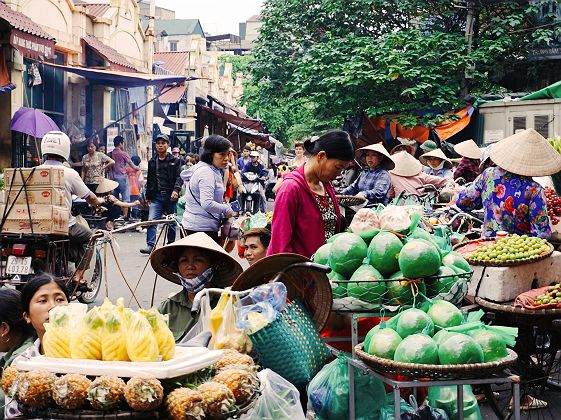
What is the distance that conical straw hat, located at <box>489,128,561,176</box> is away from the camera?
5.96 meters

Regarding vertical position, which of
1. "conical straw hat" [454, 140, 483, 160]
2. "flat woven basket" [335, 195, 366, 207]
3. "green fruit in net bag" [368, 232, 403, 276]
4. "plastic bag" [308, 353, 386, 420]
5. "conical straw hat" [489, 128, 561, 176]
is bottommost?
"plastic bag" [308, 353, 386, 420]

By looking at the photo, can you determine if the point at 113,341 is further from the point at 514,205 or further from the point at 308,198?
the point at 514,205

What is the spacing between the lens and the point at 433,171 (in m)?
13.1

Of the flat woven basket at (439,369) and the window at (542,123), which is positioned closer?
the flat woven basket at (439,369)

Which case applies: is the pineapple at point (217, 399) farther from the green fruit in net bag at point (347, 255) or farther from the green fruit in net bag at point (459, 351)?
the green fruit in net bag at point (347, 255)

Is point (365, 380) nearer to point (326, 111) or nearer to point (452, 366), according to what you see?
point (452, 366)

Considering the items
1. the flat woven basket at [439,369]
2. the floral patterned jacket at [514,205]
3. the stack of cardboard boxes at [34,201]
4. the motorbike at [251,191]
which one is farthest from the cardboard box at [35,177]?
the motorbike at [251,191]

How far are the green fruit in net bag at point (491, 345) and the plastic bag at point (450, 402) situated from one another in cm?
86

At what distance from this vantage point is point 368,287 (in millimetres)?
3916

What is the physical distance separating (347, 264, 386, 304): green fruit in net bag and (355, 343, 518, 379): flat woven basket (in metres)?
0.41

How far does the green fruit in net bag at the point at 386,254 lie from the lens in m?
3.99

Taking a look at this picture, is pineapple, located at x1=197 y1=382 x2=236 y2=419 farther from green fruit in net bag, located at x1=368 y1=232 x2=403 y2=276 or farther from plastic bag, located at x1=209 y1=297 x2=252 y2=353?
green fruit in net bag, located at x1=368 y1=232 x2=403 y2=276

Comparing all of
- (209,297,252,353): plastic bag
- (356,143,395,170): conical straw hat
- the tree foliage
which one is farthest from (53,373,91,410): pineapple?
the tree foliage

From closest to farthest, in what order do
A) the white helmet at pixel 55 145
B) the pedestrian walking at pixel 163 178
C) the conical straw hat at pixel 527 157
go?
the conical straw hat at pixel 527 157 → the white helmet at pixel 55 145 → the pedestrian walking at pixel 163 178
